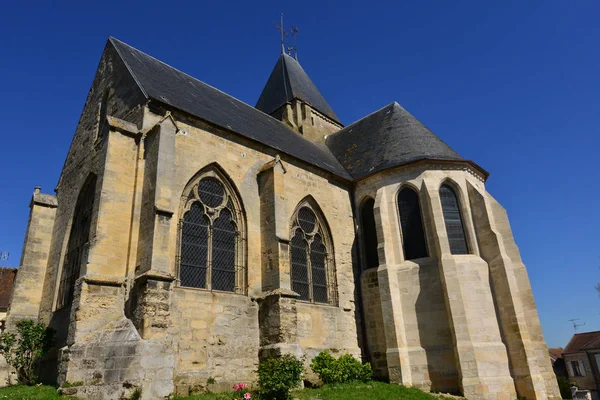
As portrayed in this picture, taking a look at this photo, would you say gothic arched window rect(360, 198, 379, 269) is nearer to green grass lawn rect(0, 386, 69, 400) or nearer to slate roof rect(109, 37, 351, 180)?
slate roof rect(109, 37, 351, 180)

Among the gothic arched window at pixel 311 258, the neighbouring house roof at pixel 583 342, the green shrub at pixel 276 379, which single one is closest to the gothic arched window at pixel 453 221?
the gothic arched window at pixel 311 258

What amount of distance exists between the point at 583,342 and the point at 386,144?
28814mm

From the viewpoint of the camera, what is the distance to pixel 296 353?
10.1 m

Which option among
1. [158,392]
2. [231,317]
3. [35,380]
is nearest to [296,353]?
[231,317]

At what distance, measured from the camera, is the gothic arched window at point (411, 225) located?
13547mm

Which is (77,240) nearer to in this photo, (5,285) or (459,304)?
(459,304)

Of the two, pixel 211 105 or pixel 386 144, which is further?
pixel 386 144

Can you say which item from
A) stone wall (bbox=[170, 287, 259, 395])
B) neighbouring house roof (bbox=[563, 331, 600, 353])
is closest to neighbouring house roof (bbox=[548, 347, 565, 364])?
neighbouring house roof (bbox=[563, 331, 600, 353])

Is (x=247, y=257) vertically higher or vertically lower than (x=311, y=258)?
lower

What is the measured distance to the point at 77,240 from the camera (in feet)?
39.2

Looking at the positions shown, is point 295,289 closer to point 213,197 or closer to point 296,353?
point 296,353

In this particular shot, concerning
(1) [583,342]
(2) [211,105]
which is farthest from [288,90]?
(1) [583,342]

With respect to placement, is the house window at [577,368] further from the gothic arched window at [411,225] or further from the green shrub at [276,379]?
the green shrub at [276,379]

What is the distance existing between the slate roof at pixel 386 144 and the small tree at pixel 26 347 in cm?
1062
